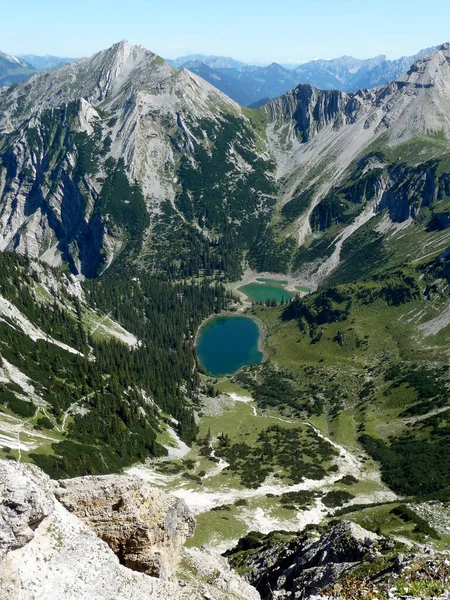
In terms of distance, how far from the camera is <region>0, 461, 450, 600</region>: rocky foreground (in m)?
24.8

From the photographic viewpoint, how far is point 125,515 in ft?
108

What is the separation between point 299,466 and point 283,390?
63014 mm

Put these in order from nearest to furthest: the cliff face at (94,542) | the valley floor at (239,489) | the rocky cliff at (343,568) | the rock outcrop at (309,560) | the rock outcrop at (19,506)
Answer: the rock outcrop at (19,506)
the cliff face at (94,542)
the rocky cliff at (343,568)
the rock outcrop at (309,560)
the valley floor at (239,489)

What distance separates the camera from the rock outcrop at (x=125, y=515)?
32531 millimetres

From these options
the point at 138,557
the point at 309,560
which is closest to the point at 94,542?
the point at 138,557

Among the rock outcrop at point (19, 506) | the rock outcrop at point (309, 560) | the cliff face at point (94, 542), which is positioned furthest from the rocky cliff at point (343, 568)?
the rock outcrop at point (19, 506)

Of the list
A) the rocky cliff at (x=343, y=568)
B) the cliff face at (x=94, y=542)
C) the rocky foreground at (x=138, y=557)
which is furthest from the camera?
the rocky cliff at (x=343, y=568)

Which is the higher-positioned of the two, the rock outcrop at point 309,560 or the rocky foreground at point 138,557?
the rocky foreground at point 138,557

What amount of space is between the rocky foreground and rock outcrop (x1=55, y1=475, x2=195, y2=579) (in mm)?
67

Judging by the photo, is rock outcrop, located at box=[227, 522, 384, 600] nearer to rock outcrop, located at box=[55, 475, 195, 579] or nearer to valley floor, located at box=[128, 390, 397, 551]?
rock outcrop, located at box=[55, 475, 195, 579]

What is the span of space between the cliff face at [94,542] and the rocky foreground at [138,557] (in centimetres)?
6

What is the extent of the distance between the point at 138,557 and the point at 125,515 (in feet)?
10.00

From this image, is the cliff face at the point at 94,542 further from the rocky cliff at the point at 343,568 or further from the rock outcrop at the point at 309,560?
the rocky cliff at the point at 343,568

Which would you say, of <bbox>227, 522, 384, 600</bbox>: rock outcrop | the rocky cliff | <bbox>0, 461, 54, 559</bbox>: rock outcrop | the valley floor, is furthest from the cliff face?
the valley floor
